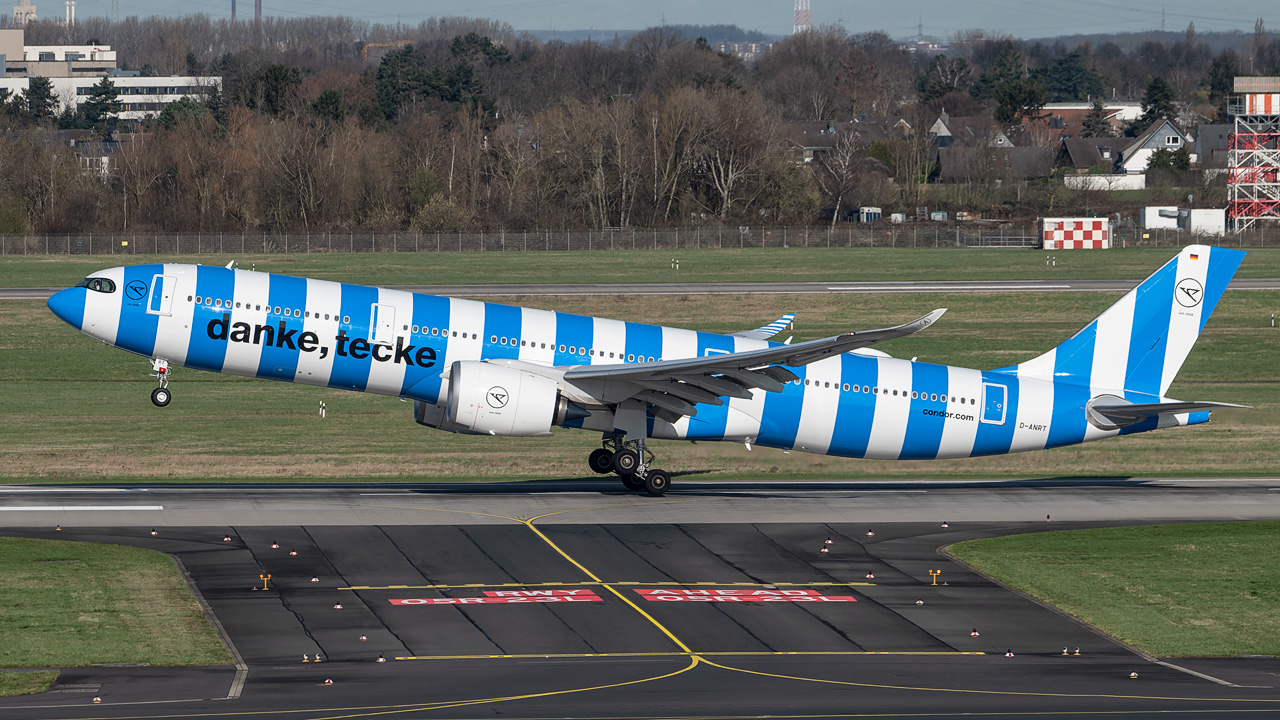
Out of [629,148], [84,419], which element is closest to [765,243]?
[629,148]

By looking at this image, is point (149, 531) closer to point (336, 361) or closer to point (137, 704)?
point (336, 361)

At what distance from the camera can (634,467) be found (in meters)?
39.2

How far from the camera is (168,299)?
3625 centimetres

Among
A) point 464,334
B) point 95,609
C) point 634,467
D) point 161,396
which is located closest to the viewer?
point 95,609

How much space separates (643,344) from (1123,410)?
544 inches

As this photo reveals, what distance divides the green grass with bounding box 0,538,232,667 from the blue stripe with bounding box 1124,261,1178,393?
89.5 feet

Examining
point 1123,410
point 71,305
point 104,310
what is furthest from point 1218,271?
point 71,305

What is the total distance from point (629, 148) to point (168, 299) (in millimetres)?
119090

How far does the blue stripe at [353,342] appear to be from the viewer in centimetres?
3669

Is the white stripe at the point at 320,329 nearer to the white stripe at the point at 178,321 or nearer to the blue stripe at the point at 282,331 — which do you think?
the blue stripe at the point at 282,331

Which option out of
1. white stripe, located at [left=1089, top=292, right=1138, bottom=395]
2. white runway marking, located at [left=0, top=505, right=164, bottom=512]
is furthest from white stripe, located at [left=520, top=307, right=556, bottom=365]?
white stripe, located at [left=1089, top=292, right=1138, bottom=395]

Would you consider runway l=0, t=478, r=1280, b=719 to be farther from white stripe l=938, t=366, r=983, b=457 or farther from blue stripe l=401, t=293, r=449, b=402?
blue stripe l=401, t=293, r=449, b=402

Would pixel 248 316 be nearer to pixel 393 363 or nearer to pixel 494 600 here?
pixel 393 363

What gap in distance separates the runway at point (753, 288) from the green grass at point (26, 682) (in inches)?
2671
